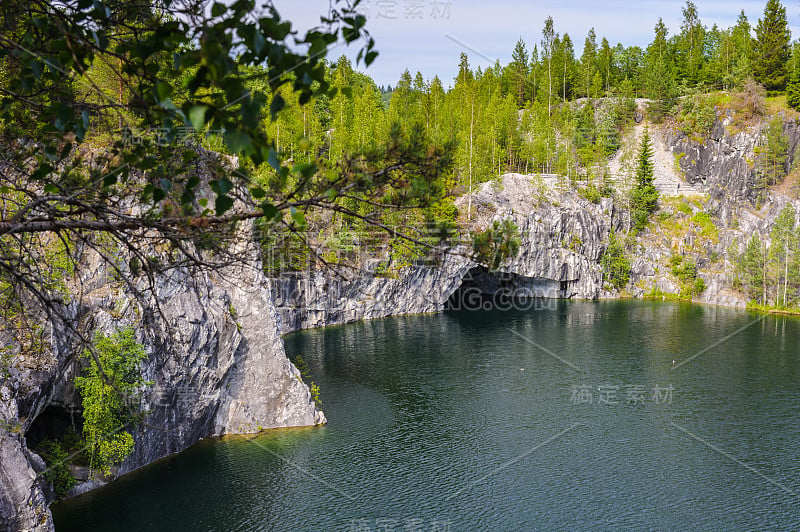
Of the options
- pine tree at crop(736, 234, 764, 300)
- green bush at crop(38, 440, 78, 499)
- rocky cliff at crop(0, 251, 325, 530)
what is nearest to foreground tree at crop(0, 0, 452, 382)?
rocky cliff at crop(0, 251, 325, 530)

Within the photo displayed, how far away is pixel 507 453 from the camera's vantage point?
2519 cm

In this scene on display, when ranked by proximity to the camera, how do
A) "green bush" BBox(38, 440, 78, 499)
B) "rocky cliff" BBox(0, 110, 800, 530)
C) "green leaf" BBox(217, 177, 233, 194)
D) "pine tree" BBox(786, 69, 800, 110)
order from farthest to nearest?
1. "pine tree" BBox(786, 69, 800, 110)
2. "green bush" BBox(38, 440, 78, 499)
3. "rocky cliff" BBox(0, 110, 800, 530)
4. "green leaf" BBox(217, 177, 233, 194)

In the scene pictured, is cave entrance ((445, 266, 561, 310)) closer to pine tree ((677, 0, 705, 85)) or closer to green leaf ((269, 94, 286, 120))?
pine tree ((677, 0, 705, 85))

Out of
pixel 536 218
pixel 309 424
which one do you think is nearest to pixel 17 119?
pixel 309 424

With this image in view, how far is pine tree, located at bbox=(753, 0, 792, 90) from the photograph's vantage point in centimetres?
7644

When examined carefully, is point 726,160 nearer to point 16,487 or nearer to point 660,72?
point 660,72

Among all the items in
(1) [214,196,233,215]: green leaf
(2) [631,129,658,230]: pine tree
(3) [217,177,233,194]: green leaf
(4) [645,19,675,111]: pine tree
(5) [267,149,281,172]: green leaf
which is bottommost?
(1) [214,196,233,215]: green leaf

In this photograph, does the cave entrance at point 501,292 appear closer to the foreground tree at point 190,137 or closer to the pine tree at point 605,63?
the pine tree at point 605,63

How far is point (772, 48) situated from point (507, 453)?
7464cm

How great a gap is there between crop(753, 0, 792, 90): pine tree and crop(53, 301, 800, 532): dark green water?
50.2 meters

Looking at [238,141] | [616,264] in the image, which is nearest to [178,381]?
[238,141]

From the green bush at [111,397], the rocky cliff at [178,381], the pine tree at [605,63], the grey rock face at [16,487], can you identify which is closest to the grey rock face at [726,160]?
the pine tree at [605,63]

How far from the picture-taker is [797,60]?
245 feet

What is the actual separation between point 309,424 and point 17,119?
2113 centimetres
